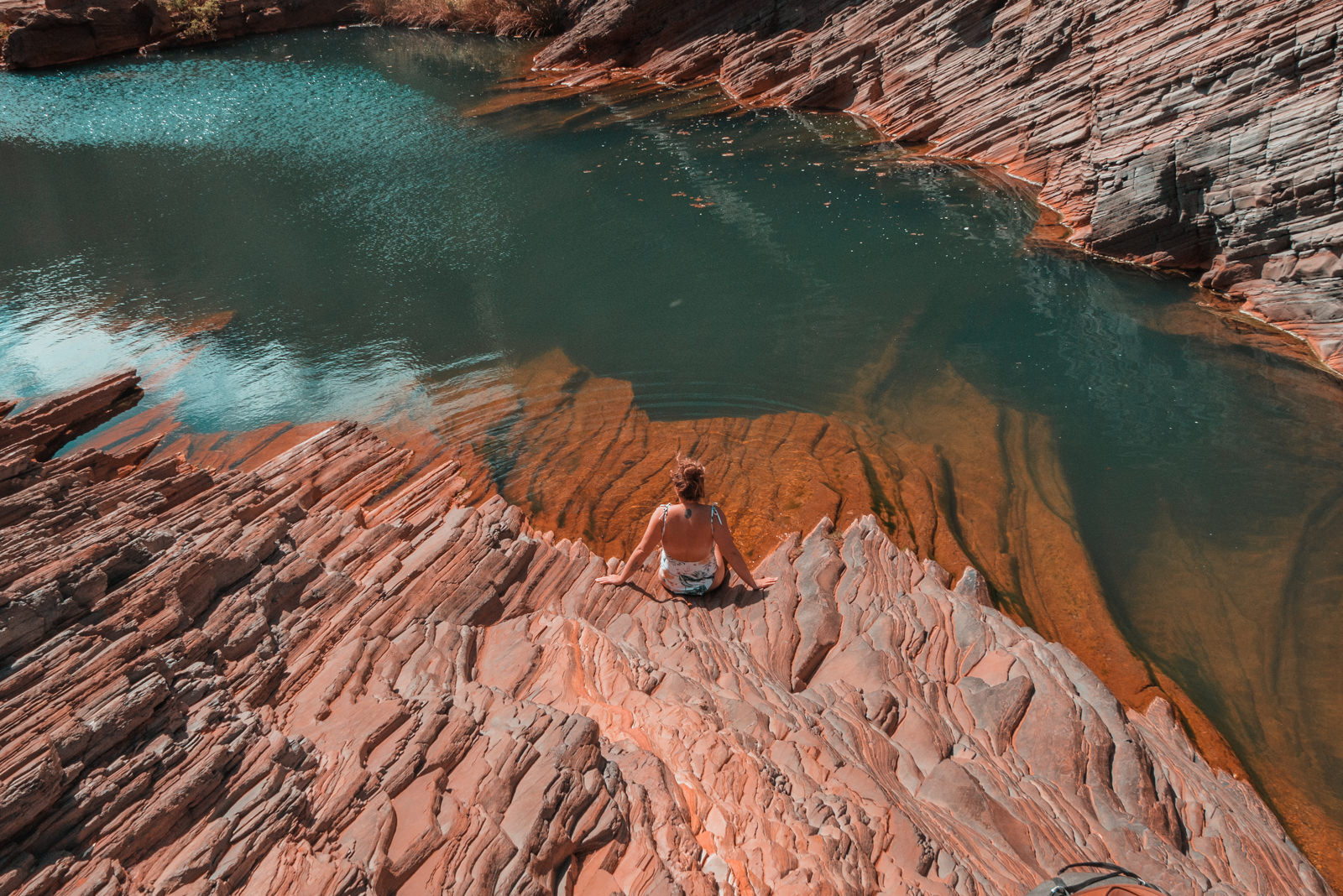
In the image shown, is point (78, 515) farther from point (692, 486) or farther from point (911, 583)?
point (911, 583)

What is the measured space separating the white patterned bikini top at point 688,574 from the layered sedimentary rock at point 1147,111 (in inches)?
458

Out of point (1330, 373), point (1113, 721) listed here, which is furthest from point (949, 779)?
point (1330, 373)

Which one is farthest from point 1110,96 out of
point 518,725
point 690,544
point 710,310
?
point 518,725

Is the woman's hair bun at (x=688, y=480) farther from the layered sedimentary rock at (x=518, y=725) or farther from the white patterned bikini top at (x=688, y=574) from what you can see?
the layered sedimentary rock at (x=518, y=725)

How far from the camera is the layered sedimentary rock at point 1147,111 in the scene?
1323 cm

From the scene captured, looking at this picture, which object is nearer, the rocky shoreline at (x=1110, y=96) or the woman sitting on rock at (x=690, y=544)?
the woman sitting on rock at (x=690, y=544)

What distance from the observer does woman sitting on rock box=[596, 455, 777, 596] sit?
7.93 meters

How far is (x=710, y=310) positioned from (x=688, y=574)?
8.49 metres

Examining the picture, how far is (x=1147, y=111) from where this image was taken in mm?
15906

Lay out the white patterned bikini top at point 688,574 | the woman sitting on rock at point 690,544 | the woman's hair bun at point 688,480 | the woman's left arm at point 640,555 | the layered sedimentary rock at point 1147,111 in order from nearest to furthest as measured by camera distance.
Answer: the woman's hair bun at point 688,480
the woman sitting on rock at point 690,544
the woman's left arm at point 640,555
the white patterned bikini top at point 688,574
the layered sedimentary rock at point 1147,111

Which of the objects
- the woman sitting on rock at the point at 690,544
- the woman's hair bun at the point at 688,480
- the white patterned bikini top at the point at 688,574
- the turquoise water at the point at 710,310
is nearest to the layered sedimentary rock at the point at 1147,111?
the turquoise water at the point at 710,310

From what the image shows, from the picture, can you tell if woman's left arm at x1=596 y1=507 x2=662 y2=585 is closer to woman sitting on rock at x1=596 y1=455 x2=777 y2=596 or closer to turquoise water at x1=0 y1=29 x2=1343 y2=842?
woman sitting on rock at x1=596 y1=455 x2=777 y2=596

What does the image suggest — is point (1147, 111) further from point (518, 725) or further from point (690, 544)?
point (518, 725)

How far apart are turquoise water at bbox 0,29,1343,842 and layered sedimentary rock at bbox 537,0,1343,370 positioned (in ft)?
3.69
